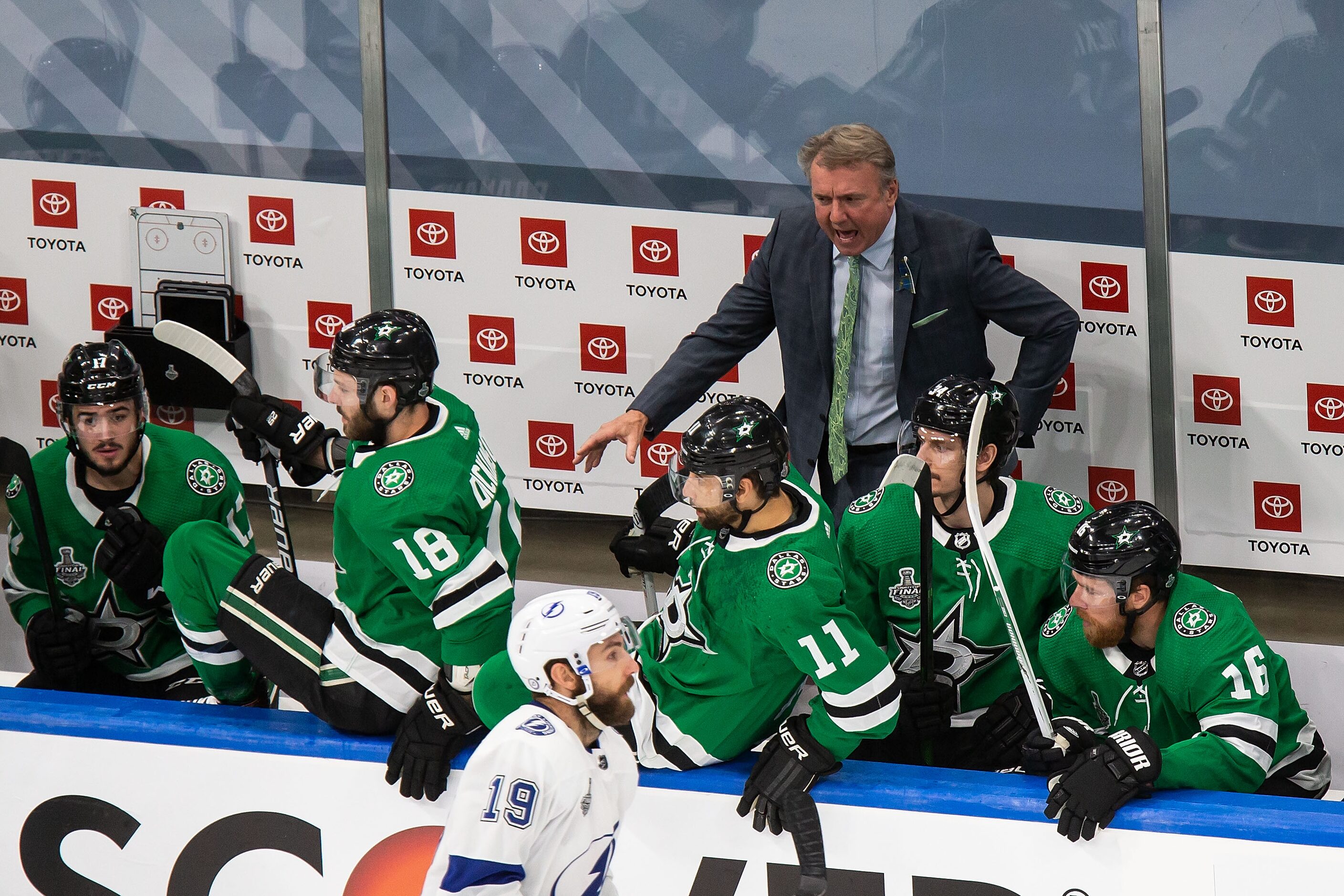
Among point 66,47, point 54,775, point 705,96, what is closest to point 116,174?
point 66,47

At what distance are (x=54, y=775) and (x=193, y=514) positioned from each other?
840mm

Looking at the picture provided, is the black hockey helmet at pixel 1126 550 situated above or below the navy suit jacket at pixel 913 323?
below

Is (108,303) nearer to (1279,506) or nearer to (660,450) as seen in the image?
(660,450)

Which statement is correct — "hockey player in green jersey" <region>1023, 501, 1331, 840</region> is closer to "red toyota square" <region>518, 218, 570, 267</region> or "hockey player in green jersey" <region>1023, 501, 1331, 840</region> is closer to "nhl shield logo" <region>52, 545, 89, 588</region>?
"red toyota square" <region>518, 218, 570, 267</region>

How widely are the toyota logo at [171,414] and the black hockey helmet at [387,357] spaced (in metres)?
2.03

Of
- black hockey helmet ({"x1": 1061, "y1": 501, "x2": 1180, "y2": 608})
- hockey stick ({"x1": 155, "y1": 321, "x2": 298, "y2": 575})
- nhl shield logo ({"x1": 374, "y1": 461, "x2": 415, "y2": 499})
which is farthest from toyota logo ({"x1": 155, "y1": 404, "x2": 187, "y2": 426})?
black hockey helmet ({"x1": 1061, "y1": 501, "x2": 1180, "y2": 608})

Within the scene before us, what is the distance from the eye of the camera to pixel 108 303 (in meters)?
5.62

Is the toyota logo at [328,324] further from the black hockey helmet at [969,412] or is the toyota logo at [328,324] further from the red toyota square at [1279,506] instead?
the red toyota square at [1279,506]

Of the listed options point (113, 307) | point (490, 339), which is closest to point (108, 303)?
point (113, 307)

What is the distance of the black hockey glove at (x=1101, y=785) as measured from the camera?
129 inches

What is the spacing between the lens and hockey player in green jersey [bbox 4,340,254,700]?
14.2ft

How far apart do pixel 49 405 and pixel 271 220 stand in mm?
1095

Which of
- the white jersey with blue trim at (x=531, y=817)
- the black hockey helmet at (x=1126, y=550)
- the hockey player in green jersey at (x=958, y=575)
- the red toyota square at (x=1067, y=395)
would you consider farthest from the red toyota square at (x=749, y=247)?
the white jersey with blue trim at (x=531, y=817)

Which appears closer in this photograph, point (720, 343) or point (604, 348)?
point (720, 343)
